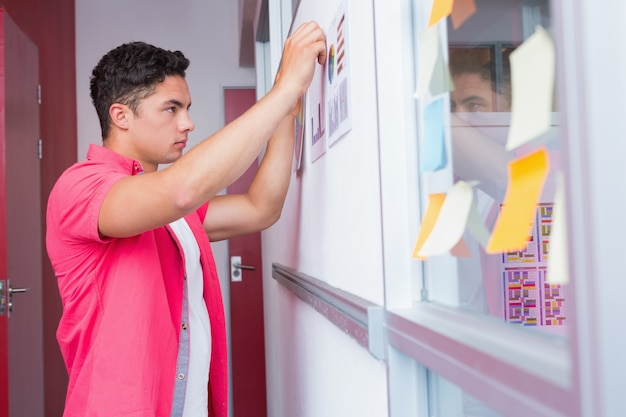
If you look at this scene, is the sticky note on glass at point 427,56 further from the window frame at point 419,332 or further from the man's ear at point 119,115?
the man's ear at point 119,115

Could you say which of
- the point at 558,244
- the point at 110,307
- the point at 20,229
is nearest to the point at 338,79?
the point at 110,307

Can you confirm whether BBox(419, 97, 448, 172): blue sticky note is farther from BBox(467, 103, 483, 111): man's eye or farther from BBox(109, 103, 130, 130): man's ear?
BBox(109, 103, 130, 130): man's ear

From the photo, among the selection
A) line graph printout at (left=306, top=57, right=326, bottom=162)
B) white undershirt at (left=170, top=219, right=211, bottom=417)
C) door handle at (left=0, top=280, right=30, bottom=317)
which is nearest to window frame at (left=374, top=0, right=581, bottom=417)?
line graph printout at (left=306, top=57, right=326, bottom=162)

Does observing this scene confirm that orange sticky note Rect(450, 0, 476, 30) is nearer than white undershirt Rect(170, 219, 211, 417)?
Yes

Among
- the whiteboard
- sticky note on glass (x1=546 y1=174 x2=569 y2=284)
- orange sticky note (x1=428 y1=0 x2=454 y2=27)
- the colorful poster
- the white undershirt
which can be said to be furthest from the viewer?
the white undershirt

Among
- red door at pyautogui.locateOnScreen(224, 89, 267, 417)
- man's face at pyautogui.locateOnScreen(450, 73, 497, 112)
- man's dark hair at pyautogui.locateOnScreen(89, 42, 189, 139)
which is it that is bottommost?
red door at pyautogui.locateOnScreen(224, 89, 267, 417)

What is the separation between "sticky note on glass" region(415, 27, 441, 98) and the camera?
74 cm

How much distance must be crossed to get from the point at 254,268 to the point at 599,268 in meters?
4.08

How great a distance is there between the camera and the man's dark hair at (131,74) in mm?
1545

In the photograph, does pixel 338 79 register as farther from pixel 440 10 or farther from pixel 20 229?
pixel 20 229

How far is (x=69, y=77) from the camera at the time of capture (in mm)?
4199

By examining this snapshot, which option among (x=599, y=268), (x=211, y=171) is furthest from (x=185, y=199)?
(x=599, y=268)

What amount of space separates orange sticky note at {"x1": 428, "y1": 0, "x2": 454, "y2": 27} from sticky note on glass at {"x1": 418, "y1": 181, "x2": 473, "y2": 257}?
187 mm

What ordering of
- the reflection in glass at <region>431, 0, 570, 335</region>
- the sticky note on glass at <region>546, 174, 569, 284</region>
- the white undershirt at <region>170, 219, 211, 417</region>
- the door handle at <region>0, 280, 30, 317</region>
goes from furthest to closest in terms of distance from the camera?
the door handle at <region>0, 280, 30, 317</region>
the white undershirt at <region>170, 219, 211, 417</region>
the reflection in glass at <region>431, 0, 570, 335</region>
the sticky note on glass at <region>546, 174, 569, 284</region>
